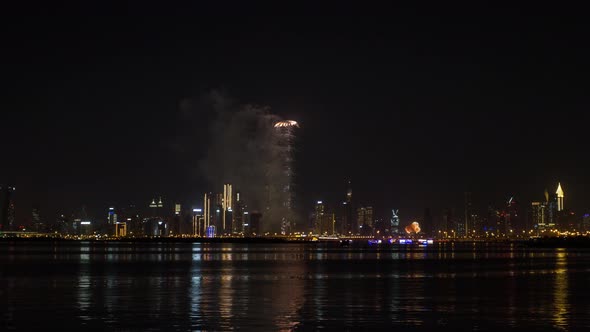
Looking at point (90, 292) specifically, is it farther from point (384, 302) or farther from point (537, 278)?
point (537, 278)

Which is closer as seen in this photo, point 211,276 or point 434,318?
point 434,318

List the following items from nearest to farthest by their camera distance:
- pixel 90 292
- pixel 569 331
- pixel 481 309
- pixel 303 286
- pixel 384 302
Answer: pixel 569 331
pixel 481 309
pixel 384 302
pixel 90 292
pixel 303 286

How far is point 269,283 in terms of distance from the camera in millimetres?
58312

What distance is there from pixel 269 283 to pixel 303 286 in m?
3.66

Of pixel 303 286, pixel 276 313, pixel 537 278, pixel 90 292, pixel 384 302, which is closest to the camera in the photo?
pixel 276 313

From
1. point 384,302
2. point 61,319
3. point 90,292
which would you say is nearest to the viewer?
point 61,319

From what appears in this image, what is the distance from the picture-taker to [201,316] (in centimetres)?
3603

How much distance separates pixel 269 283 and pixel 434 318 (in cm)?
2377

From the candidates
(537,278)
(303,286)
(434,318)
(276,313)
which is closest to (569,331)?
(434,318)

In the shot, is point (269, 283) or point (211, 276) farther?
point (211, 276)

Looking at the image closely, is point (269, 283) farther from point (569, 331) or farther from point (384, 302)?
point (569, 331)

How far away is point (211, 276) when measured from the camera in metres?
68.2

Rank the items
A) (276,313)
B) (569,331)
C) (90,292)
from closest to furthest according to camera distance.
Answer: (569,331) < (276,313) < (90,292)

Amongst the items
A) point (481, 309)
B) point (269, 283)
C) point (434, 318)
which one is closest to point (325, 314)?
point (434, 318)
